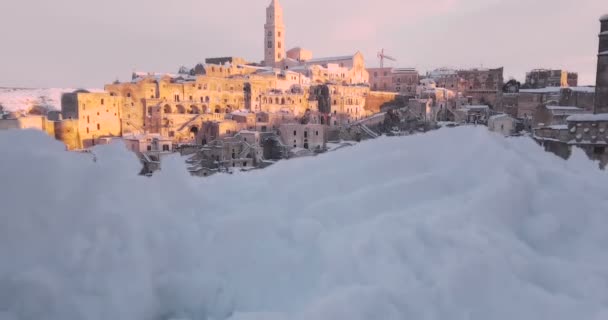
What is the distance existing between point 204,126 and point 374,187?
1208 inches

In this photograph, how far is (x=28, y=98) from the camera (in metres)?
35.4

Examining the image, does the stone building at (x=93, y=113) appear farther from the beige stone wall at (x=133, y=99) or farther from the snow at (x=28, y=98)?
the snow at (x=28, y=98)

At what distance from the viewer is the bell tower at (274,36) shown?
52781mm

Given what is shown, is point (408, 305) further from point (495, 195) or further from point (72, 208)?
point (72, 208)

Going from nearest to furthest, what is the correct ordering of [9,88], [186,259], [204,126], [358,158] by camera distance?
[186,259] < [358,158] < [204,126] < [9,88]

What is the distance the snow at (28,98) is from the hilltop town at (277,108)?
981 millimetres

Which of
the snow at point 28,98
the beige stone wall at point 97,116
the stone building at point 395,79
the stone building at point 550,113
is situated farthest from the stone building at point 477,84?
the snow at point 28,98

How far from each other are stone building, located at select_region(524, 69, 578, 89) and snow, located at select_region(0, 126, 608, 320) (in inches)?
1804

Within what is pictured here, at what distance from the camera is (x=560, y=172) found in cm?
350

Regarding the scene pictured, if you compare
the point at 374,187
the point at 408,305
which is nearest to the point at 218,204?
the point at 374,187

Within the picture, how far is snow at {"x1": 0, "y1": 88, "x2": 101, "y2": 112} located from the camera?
33362 mm

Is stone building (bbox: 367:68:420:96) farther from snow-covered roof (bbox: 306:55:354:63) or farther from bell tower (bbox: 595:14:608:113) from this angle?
bell tower (bbox: 595:14:608:113)

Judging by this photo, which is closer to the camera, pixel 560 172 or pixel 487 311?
pixel 487 311

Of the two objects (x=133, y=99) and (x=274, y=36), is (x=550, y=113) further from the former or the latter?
(x=274, y=36)
